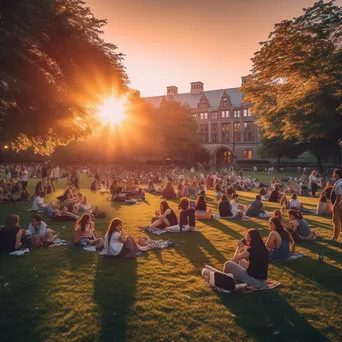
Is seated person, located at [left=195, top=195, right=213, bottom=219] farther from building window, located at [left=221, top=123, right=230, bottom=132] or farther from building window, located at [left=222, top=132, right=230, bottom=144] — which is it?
building window, located at [left=221, top=123, right=230, bottom=132]

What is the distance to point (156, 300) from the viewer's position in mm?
5918

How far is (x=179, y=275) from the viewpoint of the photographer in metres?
7.21

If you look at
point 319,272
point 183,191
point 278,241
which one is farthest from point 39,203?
point 319,272

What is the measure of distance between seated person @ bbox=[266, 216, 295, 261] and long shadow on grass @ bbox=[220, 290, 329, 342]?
1832 mm

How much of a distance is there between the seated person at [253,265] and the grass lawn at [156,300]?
0.30 meters

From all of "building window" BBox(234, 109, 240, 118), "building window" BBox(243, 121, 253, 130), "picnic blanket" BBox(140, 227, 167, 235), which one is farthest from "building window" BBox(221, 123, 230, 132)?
"picnic blanket" BBox(140, 227, 167, 235)

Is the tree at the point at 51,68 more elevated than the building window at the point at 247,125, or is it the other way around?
the building window at the point at 247,125

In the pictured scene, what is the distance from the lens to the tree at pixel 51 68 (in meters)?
12.8

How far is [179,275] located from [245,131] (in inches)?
3052

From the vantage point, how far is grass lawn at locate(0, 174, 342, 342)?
4.86 metres

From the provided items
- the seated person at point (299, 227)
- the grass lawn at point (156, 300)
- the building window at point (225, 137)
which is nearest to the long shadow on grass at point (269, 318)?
the grass lawn at point (156, 300)

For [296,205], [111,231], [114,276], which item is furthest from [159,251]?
[296,205]

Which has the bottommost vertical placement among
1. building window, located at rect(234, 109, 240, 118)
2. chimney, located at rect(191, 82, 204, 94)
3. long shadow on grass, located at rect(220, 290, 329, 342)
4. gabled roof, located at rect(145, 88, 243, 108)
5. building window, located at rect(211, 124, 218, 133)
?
long shadow on grass, located at rect(220, 290, 329, 342)

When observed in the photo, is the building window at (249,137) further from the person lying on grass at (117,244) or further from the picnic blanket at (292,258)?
the person lying on grass at (117,244)
